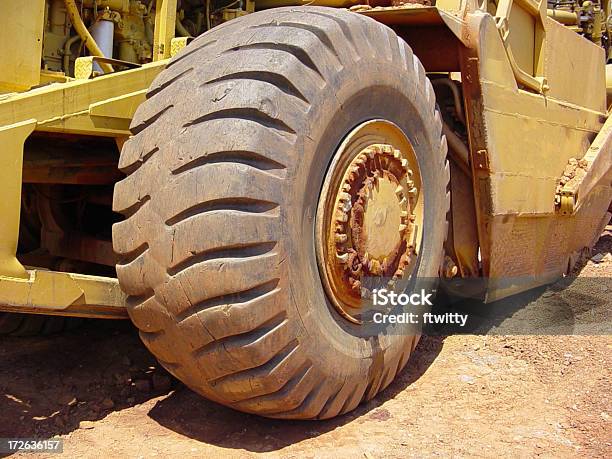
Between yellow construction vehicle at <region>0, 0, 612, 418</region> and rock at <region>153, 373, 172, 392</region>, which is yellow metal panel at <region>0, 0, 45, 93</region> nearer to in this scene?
yellow construction vehicle at <region>0, 0, 612, 418</region>

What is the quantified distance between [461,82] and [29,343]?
2624 mm

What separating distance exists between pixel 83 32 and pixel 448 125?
6.11 feet

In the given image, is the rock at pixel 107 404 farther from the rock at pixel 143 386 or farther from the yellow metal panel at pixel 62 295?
the yellow metal panel at pixel 62 295

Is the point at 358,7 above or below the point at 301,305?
above

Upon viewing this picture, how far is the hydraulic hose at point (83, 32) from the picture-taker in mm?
3459

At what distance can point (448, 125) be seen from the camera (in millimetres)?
4066

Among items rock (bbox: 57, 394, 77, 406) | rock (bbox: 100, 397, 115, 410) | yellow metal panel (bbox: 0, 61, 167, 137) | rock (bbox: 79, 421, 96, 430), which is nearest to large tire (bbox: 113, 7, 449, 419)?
yellow metal panel (bbox: 0, 61, 167, 137)

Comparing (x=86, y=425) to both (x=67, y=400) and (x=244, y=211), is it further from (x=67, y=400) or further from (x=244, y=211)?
(x=244, y=211)

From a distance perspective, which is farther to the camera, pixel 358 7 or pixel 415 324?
pixel 358 7

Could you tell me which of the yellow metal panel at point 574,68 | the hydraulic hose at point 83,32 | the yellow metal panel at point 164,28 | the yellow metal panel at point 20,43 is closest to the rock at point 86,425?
the yellow metal panel at point 20,43

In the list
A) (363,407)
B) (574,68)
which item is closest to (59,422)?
(363,407)

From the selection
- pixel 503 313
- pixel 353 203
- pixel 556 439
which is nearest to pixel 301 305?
pixel 353 203

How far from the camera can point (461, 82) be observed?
154 inches

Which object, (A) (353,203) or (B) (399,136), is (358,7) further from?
(A) (353,203)
